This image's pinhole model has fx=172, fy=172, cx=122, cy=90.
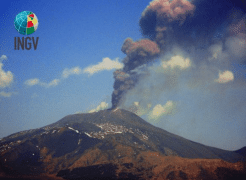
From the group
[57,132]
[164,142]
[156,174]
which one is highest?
[57,132]

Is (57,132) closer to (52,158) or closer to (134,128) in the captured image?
(52,158)

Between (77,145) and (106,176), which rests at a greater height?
(77,145)

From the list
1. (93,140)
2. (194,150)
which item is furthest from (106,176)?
(194,150)

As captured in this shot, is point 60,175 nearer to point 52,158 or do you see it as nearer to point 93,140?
point 52,158

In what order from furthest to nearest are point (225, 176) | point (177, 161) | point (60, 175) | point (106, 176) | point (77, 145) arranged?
point (77, 145) → point (177, 161) → point (60, 175) → point (106, 176) → point (225, 176)

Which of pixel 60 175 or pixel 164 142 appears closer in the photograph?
Answer: pixel 60 175

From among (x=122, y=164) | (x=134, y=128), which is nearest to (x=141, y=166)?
(x=122, y=164)

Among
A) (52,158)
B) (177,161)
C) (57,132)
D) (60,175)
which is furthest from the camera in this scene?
(57,132)
